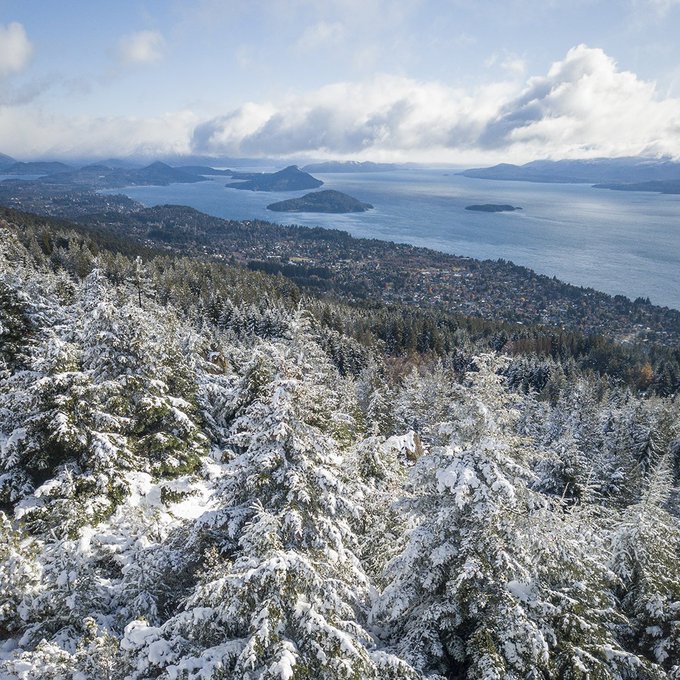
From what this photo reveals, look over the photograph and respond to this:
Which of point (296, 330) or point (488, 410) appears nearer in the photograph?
point (488, 410)

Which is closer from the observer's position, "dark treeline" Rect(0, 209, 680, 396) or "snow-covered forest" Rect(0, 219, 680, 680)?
"snow-covered forest" Rect(0, 219, 680, 680)

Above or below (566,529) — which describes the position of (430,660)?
below

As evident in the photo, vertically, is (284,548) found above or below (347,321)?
above

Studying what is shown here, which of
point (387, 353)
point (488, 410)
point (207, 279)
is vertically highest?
point (488, 410)

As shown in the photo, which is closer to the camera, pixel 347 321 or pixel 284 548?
pixel 284 548

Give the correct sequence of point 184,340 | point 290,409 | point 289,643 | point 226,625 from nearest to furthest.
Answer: point 289,643, point 226,625, point 290,409, point 184,340

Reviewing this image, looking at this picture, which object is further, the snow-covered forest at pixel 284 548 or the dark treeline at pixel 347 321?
the dark treeline at pixel 347 321

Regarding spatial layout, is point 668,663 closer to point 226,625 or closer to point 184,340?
point 226,625

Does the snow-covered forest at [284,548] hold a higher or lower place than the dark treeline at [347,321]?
higher

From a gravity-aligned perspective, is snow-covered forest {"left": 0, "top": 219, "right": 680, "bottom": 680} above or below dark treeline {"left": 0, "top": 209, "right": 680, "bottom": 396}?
above

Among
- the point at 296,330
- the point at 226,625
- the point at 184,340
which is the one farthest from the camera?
the point at 184,340

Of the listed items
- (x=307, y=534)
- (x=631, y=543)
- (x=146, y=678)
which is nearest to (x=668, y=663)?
(x=631, y=543)
